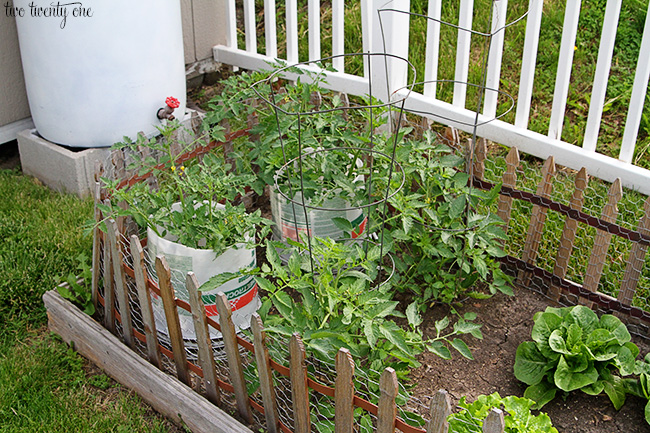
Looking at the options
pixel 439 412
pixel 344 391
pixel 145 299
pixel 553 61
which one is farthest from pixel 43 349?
pixel 553 61

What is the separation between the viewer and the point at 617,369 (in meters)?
2.44

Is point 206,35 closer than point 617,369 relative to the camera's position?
No

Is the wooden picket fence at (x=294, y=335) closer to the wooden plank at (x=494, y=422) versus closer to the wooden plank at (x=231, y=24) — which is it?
the wooden plank at (x=494, y=422)

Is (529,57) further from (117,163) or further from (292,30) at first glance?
(117,163)

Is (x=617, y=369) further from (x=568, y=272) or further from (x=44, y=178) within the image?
(x=44, y=178)

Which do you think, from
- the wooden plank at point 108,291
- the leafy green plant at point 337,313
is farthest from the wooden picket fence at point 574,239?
the wooden plank at point 108,291

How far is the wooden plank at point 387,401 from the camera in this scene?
5.48 ft

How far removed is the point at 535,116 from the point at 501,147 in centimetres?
28

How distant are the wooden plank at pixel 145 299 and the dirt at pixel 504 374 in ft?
2.97

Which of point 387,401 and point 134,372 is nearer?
point 387,401

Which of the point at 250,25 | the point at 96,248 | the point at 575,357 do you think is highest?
the point at 250,25

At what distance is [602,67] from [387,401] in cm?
195

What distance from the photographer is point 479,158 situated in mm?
2893

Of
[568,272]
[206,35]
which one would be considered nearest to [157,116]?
[206,35]
